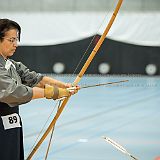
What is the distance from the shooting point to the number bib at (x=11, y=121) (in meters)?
2.35

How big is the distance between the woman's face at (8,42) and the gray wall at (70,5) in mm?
9497

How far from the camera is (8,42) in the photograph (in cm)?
234

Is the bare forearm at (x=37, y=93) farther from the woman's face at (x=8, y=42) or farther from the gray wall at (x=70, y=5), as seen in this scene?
the gray wall at (x=70, y=5)

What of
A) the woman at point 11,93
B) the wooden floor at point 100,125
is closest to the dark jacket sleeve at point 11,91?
the woman at point 11,93

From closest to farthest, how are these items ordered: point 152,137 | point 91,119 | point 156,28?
1. point 152,137
2. point 91,119
3. point 156,28

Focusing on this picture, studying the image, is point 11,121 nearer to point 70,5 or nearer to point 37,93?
point 37,93

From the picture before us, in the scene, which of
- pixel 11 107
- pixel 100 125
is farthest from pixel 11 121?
pixel 100 125

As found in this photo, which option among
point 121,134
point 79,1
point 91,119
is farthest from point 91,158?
point 79,1

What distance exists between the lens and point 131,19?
1147 cm

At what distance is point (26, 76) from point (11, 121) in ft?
1.29

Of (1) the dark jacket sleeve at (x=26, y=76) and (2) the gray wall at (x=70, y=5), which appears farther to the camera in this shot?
(2) the gray wall at (x=70, y=5)

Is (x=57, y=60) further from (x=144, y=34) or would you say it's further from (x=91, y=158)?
Answer: (x=91, y=158)

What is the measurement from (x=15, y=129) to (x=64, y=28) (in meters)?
9.58

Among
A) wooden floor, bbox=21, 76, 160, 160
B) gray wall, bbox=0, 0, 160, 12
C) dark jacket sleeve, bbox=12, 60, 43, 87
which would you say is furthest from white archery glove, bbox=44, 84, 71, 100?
gray wall, bbox=0, 0, 160, 12
